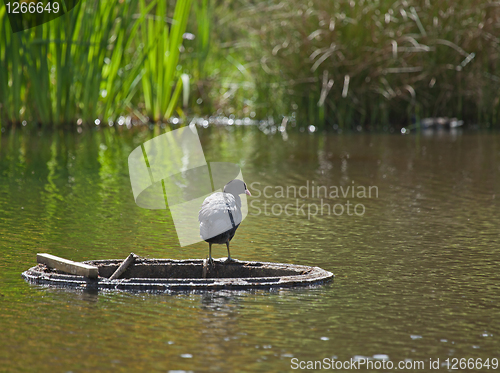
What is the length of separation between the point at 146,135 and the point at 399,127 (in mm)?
4613

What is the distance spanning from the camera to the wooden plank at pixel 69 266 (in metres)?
3.84

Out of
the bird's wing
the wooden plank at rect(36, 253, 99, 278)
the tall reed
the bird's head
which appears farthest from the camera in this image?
the tall reed

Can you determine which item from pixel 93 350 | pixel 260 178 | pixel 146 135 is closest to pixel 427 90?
pixel 146 135

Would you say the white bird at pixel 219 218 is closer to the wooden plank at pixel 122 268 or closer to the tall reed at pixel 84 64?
the wooden plank at pixel 122 268

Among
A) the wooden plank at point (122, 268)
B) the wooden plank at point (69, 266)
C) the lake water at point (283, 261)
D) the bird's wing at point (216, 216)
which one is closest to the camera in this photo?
Answer: the lake water at point (283, 261)

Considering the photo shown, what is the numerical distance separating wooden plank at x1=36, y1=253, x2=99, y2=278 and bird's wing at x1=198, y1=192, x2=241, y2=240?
628mm

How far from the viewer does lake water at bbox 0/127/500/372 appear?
9.89 feet

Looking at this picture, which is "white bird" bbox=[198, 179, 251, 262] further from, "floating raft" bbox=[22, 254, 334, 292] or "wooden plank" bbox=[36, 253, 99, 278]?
"wooden plank" bbox=[36, 253, 99, 278]

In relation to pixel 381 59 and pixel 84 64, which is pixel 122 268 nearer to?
pixel 84 64

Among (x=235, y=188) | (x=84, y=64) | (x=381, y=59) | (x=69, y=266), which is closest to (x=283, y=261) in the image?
(x=235, y=188)

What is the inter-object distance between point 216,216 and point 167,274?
411mm

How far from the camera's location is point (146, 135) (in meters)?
12.6

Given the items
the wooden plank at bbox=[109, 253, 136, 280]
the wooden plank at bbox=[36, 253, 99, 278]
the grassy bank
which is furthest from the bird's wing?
the grassy bank

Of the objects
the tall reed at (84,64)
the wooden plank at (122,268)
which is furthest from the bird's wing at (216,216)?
the tall reed at (84,64)
